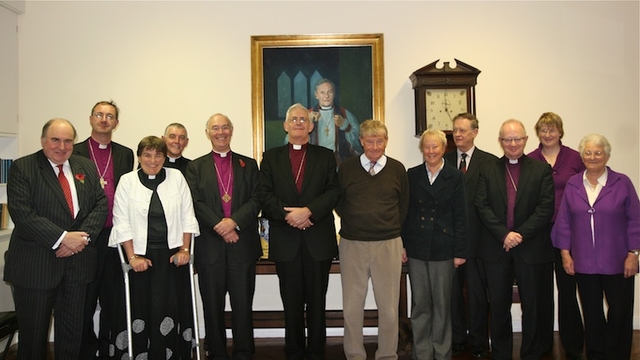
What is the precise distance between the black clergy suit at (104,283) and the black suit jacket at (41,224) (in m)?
0.32

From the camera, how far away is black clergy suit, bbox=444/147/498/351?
3746 millimetres

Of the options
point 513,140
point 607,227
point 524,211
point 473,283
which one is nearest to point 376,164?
point 513,140

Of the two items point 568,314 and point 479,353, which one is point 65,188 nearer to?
point 479,353

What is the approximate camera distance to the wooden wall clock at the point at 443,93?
4500 millimetres

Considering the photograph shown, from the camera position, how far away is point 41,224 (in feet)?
10.0

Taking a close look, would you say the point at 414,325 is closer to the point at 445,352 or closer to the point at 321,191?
the point at 445,352

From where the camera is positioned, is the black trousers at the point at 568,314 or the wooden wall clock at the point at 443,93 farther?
the wooden wall clock at the point at 443,93

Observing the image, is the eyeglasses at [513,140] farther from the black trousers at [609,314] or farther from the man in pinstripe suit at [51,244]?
the man in pinstripe suit at [51,244]

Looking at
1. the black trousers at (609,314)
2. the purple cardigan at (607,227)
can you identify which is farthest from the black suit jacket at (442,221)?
the black trousers at (609,314)

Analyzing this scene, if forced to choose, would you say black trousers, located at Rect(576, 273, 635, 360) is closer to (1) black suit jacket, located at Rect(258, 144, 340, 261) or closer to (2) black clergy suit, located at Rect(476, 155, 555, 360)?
(2) black clergy suit, located at Rect(476, 155, 555, 360)

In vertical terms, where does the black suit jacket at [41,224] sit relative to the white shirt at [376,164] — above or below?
below

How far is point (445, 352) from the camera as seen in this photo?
3.52m

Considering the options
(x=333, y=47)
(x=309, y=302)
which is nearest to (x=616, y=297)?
(x=309, y=302)

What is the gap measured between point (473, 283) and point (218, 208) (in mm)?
1977
